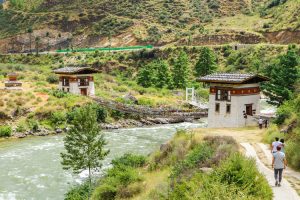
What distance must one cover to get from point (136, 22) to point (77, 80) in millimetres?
51676

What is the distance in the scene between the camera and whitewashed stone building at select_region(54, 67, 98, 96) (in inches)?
2104

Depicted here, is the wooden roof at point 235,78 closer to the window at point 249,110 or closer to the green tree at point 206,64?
the window at point 249,110

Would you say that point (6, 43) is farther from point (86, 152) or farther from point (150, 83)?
point (86, 152)

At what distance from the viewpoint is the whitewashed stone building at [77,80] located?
5343 centimetres

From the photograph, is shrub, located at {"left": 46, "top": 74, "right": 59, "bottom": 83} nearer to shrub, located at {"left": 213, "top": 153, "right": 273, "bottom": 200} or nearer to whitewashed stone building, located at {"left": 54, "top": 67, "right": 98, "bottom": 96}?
whitewashed stone building, located at {"left": 54, "top": 67, "right": 98, "bottom": 96}

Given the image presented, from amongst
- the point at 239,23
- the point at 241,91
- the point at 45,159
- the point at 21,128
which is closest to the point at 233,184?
the point at 241,91

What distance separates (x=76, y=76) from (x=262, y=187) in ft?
140

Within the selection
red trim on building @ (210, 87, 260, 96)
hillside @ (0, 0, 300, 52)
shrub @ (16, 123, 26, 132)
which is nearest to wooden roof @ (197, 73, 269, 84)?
red trim on building @ (210, 87, 260, 96)

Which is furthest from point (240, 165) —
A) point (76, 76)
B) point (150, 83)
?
point (150, 83)

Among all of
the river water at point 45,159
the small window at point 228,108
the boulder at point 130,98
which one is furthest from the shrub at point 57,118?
the small window at point 228,108

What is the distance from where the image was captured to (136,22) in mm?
103062

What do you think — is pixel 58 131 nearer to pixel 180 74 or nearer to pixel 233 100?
pixel 233 100

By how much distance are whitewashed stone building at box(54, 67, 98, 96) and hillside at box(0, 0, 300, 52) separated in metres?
39.8

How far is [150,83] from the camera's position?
66.8m
